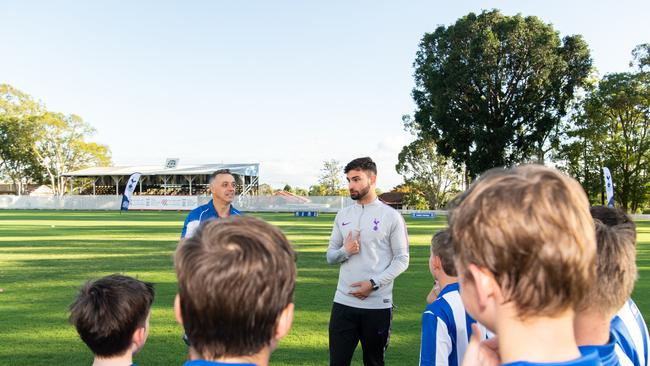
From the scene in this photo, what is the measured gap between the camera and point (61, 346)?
590 centimetres

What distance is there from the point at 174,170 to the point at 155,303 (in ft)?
212

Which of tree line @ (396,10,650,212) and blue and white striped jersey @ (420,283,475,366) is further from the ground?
tree line @ (396,10,650,212)

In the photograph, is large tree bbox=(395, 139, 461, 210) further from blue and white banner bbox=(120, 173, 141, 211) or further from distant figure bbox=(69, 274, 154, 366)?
distant figure bbox=(69, 274, 154, 366)

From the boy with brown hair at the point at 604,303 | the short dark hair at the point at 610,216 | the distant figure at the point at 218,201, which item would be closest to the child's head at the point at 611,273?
the boy with brown hair at the point at 604,303

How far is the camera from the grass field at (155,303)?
5691 mm

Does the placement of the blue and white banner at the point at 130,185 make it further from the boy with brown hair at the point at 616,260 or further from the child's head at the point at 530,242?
the child's head at the point at 530,242

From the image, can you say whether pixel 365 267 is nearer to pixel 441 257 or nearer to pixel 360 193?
pixel 360 193

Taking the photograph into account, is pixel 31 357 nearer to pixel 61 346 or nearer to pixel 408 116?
pixel 61 346

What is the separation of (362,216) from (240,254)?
3660 mm

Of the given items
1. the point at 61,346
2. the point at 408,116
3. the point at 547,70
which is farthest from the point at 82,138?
the point at 61,346

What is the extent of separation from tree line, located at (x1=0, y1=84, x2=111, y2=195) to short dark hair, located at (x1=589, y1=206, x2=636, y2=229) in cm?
8443

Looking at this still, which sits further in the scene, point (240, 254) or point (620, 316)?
point (620, 316)

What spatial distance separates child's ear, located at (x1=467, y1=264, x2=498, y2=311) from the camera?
126 cm

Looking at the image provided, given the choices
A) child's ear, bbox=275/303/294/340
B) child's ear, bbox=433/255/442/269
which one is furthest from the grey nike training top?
child's ear, bbox=275/303/294/340
